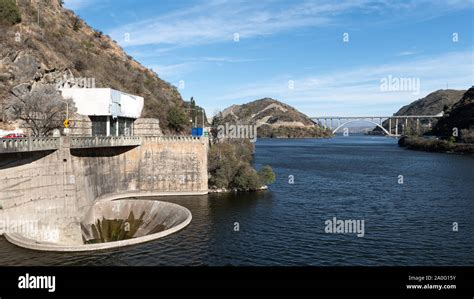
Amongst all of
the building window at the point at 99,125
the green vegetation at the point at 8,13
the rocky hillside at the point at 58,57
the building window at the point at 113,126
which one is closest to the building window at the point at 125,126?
the building window at the point at 113,126

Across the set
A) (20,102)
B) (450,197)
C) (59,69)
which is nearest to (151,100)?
(59,69)

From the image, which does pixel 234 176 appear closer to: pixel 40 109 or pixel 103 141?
pixel 103 141

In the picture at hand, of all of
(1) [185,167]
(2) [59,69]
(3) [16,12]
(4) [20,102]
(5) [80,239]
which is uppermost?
(3) [16,12]

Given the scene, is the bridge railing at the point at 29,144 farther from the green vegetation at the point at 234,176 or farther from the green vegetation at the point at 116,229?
the green vegetation at the point at 234,176

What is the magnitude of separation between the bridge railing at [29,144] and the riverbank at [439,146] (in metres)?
134

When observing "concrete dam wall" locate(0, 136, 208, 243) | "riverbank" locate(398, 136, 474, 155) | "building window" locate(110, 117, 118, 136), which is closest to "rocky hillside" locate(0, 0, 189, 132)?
"building window" locate(110, 117, 118, 136)

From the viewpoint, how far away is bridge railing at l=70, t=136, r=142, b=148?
40459 millimetres

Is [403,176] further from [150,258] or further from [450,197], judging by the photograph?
[150,258]

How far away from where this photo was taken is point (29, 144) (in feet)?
108

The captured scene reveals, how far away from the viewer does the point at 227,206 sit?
162 feet

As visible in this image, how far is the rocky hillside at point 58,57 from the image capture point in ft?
163

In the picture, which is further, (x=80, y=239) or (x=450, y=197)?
(x=450, y=197)

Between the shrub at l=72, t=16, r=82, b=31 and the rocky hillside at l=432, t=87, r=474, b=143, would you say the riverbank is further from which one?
the shrub at l=72, t=16, r=82, b=31

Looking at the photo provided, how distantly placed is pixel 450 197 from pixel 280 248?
34141 mm
